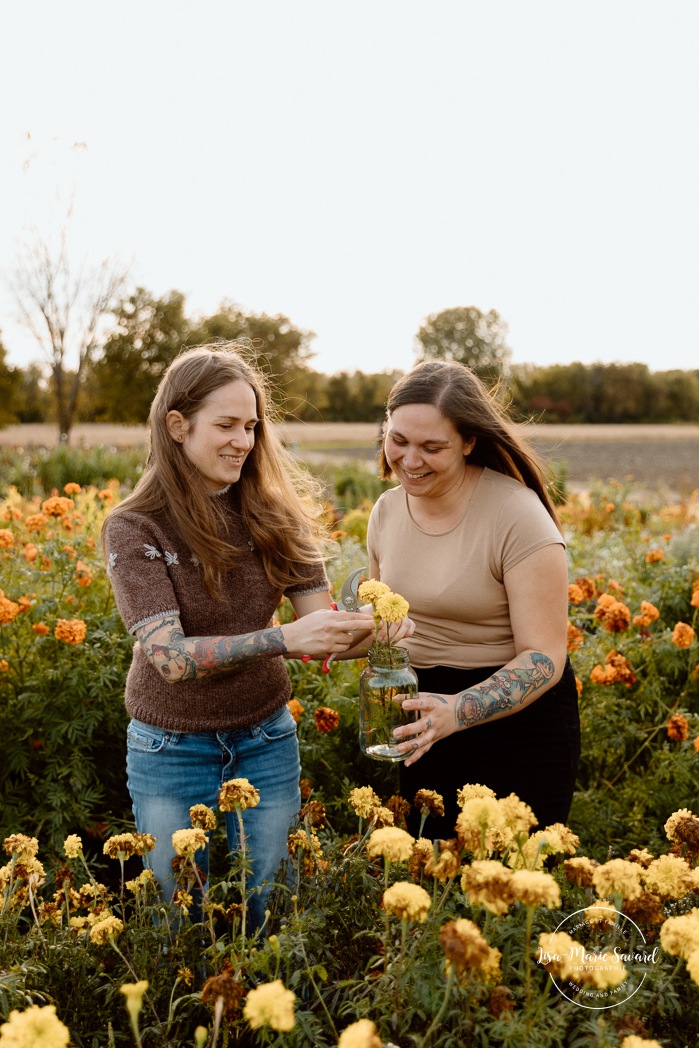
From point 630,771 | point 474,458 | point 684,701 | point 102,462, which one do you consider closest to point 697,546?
point 684,701

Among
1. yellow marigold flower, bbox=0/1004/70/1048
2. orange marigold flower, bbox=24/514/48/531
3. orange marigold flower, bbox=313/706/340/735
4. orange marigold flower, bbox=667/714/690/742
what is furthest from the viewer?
orange marigold flower, bbox=24/514/48/531

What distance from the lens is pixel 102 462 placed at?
36.6ft

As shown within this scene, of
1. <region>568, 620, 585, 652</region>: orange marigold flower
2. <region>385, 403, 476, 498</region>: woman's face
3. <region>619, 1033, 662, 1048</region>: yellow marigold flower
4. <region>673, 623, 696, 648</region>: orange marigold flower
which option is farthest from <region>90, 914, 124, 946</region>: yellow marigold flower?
<region>673, 623, 696, 648</region>: orange marigold flower

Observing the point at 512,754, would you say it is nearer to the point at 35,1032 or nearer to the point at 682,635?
the point at 682,635

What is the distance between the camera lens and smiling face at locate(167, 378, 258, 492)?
2.26 metres

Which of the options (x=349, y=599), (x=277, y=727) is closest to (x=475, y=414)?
(x=349, y=599)

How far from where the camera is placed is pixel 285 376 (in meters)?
10.5

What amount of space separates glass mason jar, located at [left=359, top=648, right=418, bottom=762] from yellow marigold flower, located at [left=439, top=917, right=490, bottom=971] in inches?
36.1

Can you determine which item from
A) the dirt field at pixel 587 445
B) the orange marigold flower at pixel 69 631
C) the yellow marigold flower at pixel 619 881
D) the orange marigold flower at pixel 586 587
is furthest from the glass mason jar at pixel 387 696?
the dirt field at pixel 587 445

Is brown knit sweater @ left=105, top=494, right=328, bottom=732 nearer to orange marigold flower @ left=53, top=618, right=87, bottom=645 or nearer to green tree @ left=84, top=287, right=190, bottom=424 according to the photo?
orange marigold flower @ left=53, top=618, right=87, bottom=645

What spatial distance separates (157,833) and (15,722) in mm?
1125

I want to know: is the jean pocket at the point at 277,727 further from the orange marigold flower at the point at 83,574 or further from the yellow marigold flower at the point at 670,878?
the orange marigold flower at the point at 83,574

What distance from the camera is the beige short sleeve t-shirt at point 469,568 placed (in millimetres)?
2289

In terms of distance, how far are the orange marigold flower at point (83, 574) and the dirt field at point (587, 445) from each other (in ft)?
25.9
